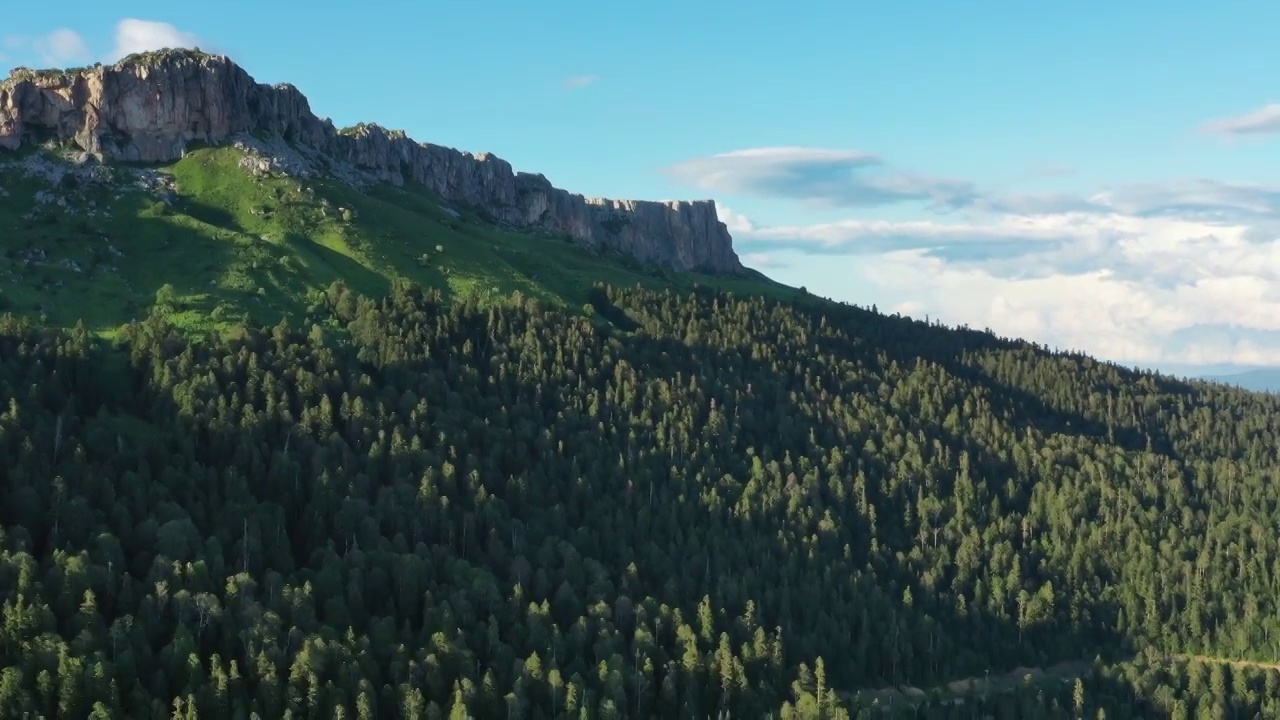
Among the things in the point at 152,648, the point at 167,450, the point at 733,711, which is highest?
the point at 167,450

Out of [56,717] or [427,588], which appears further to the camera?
[427,588]

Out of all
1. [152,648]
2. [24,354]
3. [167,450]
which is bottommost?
[152,648]

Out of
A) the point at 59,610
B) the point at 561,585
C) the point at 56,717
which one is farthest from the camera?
the point at 561,585

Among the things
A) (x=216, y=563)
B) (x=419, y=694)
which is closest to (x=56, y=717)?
(x=216, y=563)

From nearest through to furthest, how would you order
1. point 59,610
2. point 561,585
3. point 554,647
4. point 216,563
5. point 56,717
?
point 56,717
point 59,610
point 216,563
point 554,647
point 561,585

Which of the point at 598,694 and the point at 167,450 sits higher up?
the point at 167,450

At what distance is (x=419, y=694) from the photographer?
149 meters

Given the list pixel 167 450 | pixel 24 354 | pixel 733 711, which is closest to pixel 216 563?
pixel 167 450

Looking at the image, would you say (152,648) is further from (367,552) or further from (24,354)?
(24,354)

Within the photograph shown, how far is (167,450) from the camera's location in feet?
603

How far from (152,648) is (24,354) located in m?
78.0

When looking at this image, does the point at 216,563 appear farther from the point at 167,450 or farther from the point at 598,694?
the point at 598,694

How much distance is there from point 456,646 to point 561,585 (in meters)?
31.0

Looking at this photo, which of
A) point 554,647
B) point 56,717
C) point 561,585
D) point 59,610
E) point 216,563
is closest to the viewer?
point 56,717
